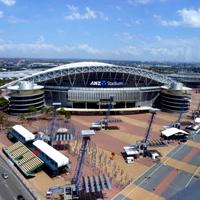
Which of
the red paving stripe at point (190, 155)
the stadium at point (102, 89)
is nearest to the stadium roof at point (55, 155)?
the red paving stripe at point (190, 155)

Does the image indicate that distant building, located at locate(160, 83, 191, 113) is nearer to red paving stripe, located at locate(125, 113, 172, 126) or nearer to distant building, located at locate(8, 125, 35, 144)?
red paving stripe, located at locate(125, 113, 172, 126)

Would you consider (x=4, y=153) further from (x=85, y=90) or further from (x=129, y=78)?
(x=129, y=78)

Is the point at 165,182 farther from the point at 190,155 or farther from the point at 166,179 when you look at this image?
the point at 190,155

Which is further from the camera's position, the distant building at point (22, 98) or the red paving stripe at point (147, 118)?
the distant building at point (22, 98)

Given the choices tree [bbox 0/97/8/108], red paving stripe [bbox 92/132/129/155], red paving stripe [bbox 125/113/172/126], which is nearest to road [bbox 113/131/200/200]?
red paving stripe [bbox 92/132/129/155]

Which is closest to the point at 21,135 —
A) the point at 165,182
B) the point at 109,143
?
the point at 109,143

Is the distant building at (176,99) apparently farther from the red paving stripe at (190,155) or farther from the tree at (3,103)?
the tree at (3,103)
